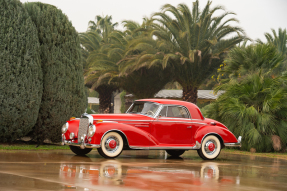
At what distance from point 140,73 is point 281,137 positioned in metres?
14.3

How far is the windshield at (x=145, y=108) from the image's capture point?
40.8 feet

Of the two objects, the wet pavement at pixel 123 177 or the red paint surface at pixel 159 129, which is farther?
the red paint surface at pixel 159 129

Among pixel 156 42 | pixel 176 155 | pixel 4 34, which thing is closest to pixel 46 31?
pixel 4 34

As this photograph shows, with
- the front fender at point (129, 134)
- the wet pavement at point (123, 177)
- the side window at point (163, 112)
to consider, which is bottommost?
the wet pavement at point (123, 177)

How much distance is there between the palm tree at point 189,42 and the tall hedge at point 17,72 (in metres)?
11.9

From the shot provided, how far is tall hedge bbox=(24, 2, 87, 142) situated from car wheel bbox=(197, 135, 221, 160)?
5080 mm

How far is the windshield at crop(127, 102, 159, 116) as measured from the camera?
1243 centimetres

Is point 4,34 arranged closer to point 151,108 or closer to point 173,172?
point 151,108

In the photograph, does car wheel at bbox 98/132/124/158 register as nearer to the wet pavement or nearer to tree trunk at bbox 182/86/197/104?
the wet pavement

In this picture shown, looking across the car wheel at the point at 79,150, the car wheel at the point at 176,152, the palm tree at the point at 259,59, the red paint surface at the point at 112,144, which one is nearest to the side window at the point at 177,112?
the car wheel at the point at 176,152

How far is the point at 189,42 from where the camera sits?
25438 mm

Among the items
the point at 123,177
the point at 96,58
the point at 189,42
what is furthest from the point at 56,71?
the point at 96,58

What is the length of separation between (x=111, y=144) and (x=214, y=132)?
131 inches

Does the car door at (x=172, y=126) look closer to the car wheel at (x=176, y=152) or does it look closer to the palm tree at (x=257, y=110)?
the car wheel at (x=176, y=152)
